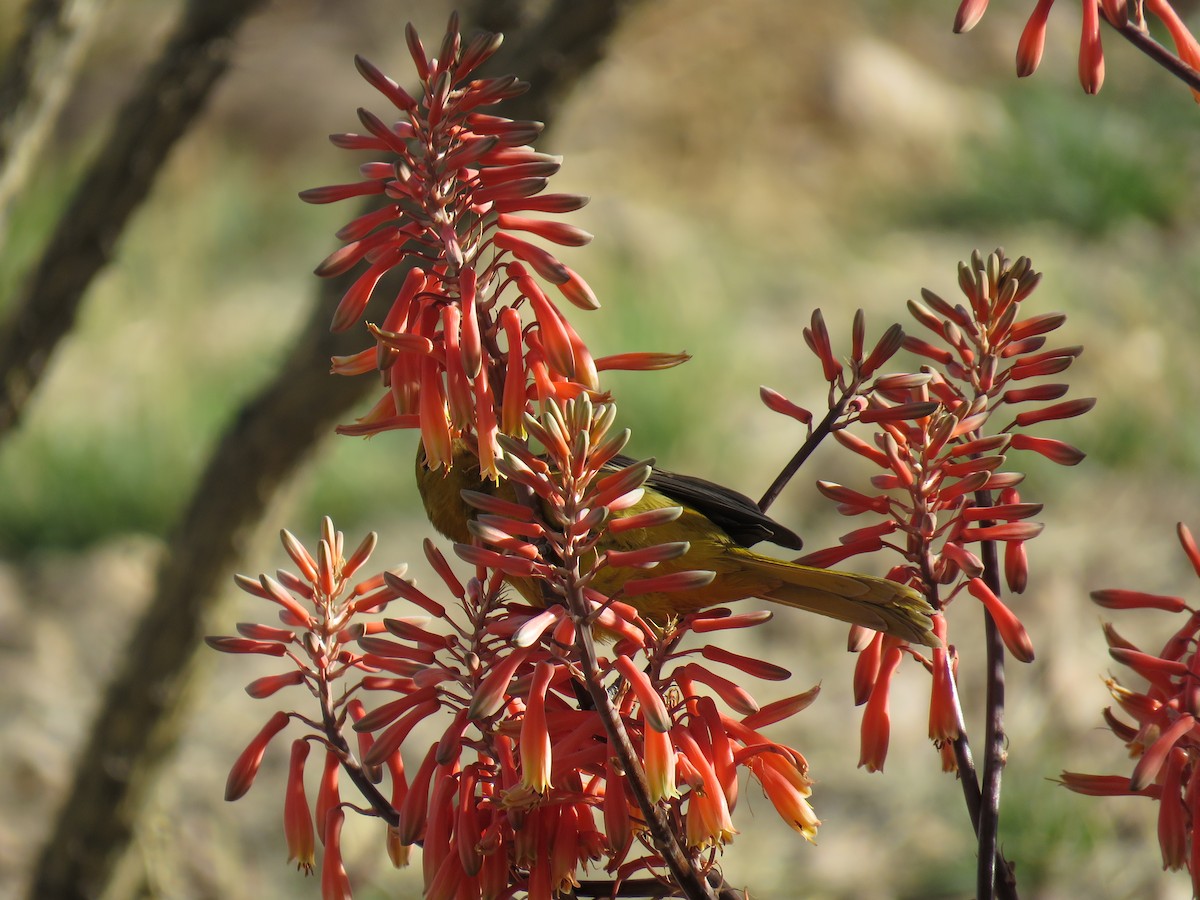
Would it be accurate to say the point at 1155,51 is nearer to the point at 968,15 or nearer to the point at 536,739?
the point at 968,15

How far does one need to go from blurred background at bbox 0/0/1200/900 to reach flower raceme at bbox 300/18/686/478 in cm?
182

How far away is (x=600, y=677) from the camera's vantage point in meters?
1.04

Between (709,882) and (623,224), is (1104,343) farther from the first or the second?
(709,882)

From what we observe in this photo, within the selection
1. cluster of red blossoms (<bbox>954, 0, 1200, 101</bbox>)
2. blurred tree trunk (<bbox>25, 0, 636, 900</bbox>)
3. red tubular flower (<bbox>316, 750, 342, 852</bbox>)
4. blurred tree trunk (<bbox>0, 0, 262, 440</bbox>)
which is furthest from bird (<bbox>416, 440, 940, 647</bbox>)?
blurred tree trunk (<bbox>0, 0, 262, 440</bbox>)

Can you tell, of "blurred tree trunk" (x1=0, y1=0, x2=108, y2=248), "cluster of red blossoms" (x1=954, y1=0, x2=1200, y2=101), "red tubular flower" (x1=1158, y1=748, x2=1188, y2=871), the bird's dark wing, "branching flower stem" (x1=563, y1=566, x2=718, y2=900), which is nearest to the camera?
"branching flower stem" (x1=563, y1=566, x2=718, y2=900)

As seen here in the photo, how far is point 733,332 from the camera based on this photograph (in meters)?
7.55

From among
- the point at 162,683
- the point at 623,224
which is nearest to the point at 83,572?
the point at 162,683

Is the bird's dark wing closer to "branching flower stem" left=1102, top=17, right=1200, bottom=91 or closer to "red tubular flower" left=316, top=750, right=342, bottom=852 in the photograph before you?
"red tubular flower" left=316, top=750, right=342, bottom=852

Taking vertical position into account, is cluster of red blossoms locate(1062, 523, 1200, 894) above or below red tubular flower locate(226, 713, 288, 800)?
above

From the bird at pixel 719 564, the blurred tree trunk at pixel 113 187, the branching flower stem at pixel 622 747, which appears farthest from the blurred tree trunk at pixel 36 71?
the branching flower stem at pixel 622 747

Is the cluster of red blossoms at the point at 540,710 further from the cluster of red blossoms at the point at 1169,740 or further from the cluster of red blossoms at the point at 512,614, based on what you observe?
the cluster of red blossoms at the point at 1169,740

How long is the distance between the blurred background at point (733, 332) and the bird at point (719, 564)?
1533 mm

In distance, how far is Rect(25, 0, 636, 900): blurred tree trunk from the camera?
112 inches

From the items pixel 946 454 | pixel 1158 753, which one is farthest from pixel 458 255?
pixel 1158 753
